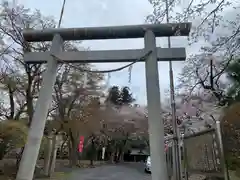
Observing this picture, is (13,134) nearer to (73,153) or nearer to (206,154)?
(206,154)

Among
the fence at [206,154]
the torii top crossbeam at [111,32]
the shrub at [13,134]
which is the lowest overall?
the fence at [206,154]

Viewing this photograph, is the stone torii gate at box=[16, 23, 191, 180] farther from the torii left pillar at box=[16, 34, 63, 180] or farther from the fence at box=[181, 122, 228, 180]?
the fence at box=[181, 122, 228, 180]

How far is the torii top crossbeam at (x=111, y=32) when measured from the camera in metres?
5.24

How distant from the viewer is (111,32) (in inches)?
218

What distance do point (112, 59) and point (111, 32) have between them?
24.1 inches

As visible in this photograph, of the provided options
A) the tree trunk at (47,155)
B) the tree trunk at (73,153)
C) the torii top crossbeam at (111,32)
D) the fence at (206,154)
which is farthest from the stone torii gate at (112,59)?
the tree trunk at (73,153)

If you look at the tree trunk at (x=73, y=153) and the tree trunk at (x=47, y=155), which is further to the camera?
the tree trunk at (x=73, y=153)

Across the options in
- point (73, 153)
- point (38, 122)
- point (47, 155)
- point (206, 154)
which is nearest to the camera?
point (206, 154)

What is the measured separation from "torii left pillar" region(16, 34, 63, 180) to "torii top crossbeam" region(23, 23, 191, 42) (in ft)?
Result: 0.82

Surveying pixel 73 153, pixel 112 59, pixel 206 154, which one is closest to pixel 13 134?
pixel 112 59

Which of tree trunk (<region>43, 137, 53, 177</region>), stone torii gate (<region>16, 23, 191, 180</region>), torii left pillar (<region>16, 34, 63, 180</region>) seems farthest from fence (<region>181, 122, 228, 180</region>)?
tree trunk (<region>43, 137, 53, 177</region>)

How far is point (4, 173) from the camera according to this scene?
10.6 meters

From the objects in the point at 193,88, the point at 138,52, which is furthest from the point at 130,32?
the point at 193,88

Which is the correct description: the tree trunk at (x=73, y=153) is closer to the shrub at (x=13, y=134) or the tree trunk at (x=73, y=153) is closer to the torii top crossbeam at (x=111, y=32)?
the shrub at (x=13, y=134)
